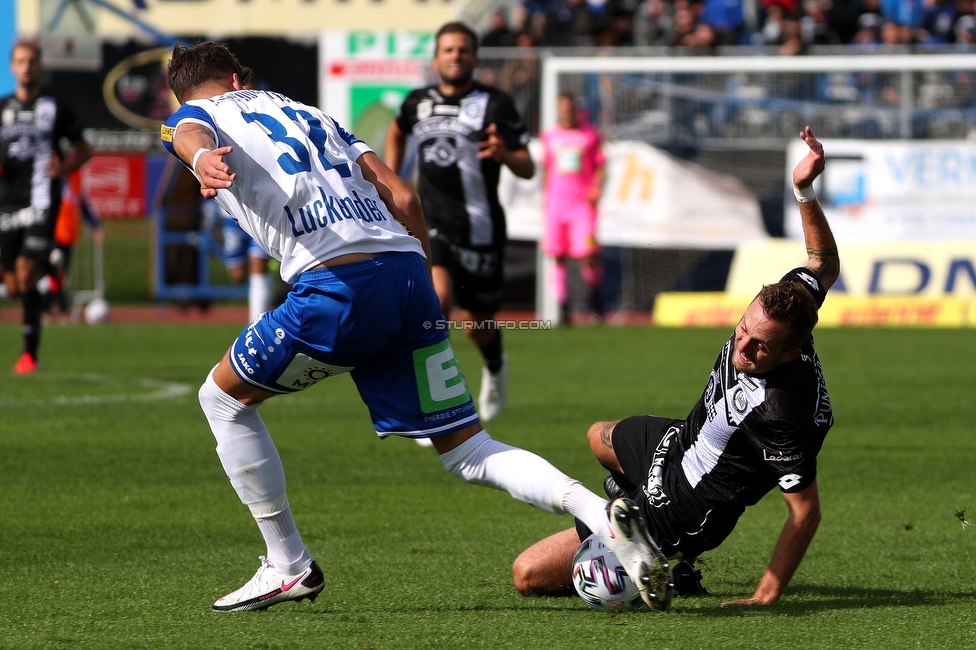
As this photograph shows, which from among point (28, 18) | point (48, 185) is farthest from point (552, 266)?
point (28, 18)

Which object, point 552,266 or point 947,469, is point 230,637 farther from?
point 552,266

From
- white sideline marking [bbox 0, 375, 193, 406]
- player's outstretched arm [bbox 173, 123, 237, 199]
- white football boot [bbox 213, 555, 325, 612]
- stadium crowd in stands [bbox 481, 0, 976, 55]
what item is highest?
stadium crowd in stands [bbox 481, 0, 976, 55]

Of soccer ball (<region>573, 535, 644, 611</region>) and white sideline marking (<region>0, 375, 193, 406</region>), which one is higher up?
soccer ball (<region>573, 535, 644, 611</region>)

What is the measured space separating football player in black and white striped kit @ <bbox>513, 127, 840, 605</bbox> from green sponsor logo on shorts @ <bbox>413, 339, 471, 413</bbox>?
688mm

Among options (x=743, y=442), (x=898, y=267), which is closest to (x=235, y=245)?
(x=898, y=267)

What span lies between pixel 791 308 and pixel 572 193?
40.1 ft

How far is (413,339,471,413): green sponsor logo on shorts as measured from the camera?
13.4 feet

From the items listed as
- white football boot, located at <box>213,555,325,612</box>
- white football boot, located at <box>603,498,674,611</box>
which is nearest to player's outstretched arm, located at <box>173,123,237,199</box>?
white football boot, located at <box>213,555,325,612</box>

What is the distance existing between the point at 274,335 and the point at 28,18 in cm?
2670

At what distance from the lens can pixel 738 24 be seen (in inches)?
837

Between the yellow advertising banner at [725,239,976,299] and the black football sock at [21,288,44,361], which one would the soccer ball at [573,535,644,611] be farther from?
the yellow advertising banner at [725,239,976,299]

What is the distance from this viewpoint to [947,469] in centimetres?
695

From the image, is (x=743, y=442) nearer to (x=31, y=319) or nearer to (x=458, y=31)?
(x=458, y=31)

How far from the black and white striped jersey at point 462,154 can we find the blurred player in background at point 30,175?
384cm
